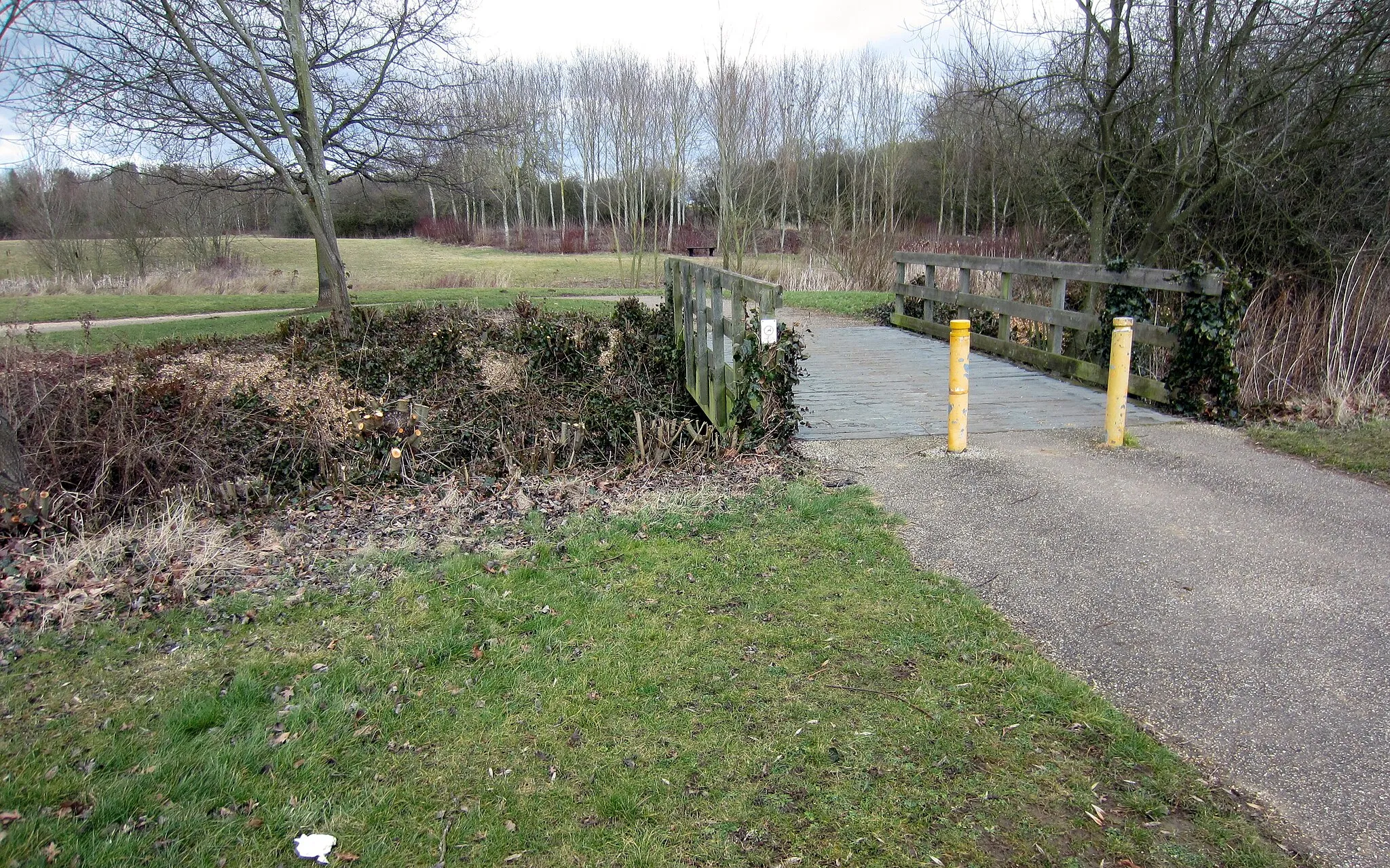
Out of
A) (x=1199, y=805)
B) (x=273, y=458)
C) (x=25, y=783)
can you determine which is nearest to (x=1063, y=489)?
(x=1199, y=805)

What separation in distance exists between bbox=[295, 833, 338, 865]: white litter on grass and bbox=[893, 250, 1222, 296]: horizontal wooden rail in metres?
7.78

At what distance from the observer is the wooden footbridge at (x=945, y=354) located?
7598 millimetres

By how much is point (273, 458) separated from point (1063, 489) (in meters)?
6.43

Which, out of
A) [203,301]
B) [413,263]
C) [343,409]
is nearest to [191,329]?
[203,301]

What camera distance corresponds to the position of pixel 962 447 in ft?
22.6

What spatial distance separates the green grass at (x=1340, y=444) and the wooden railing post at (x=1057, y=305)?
2.77 m

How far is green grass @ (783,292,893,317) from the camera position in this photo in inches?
634

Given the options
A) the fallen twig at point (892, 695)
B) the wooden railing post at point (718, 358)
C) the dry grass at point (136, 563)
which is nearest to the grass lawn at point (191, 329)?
the dry grass at point (136, 563)

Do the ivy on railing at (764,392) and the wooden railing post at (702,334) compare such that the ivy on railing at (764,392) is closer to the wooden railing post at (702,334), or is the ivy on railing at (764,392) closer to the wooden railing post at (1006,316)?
the wooden railing post at (702,334)

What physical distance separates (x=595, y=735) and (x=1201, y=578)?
10.7 ft

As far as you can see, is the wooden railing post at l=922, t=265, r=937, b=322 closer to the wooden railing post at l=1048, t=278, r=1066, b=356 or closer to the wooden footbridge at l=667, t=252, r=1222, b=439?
the wooden footbridge at l=667, t=252, r=1222, b=439

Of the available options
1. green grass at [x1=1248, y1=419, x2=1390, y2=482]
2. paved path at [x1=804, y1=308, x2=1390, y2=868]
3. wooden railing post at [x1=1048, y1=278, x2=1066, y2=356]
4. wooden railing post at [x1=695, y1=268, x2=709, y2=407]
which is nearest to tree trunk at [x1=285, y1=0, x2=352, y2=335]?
wooden railing post at [x1=695, y1=268, x2=709, y2=407]

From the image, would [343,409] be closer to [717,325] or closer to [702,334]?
[702,334]

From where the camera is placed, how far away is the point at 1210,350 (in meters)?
7.67
